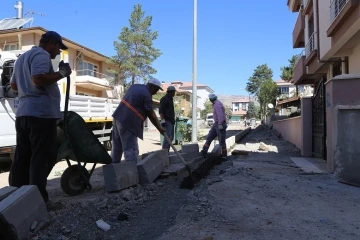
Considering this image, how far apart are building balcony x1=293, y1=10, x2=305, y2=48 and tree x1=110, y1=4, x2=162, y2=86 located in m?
16.5

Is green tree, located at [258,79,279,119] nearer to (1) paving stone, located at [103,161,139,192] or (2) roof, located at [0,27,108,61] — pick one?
(2) roof, located at [0,27,108,61]

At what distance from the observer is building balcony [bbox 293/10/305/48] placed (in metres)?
18.5

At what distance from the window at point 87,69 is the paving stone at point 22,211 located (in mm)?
27950

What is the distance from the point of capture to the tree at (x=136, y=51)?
33625mm

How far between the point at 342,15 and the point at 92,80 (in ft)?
80.5

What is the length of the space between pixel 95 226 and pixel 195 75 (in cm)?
1296

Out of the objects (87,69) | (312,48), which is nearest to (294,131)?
(312,48)

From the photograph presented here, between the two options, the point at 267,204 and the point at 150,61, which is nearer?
the point at 267,204

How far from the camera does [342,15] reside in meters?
8.91

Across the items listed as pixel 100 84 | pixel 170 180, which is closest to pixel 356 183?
pixel 170 180

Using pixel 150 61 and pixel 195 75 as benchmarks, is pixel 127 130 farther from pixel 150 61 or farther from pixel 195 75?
pixel 150 61

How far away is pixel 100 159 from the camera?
4418 millimetres

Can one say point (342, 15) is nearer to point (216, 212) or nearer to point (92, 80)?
point (216, 212)

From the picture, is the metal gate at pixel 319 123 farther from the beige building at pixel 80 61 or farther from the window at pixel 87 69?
the window at pixel 87 69
